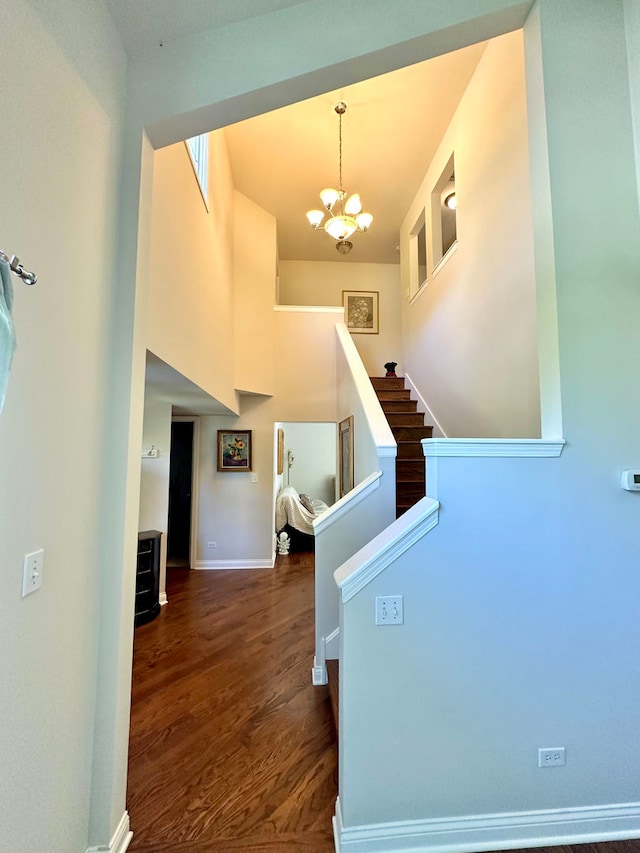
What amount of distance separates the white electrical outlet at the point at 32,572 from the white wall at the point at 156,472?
3349mm

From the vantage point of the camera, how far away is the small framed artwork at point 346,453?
4207mm

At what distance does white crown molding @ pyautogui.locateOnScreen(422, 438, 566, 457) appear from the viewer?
1.62m

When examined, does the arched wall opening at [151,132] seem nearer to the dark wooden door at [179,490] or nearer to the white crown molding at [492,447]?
the white crown molding at [492,447]

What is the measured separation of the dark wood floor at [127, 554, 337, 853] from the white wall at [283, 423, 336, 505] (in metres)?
5.27

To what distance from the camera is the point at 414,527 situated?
61.9 inches

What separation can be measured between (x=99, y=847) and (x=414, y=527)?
1592 millimetres

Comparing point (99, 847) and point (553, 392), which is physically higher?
point (553, 392)

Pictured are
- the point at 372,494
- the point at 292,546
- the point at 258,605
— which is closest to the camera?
the point at 372,494

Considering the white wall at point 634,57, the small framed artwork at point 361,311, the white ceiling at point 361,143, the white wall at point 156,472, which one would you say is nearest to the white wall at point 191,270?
the white ceiling at point 361,143

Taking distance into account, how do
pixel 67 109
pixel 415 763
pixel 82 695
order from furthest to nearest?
pixel 415 763, pixel 82 695, pixel 67 109

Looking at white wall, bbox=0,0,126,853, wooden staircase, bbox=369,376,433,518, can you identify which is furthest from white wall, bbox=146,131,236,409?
wooden staircase, bbox=369,376,433,518

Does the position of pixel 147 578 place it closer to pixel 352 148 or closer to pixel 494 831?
pixel 494 831

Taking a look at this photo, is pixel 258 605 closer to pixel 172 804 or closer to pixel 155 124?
pixel 172 804

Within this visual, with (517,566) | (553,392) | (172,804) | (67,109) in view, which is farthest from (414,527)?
(67,109)
